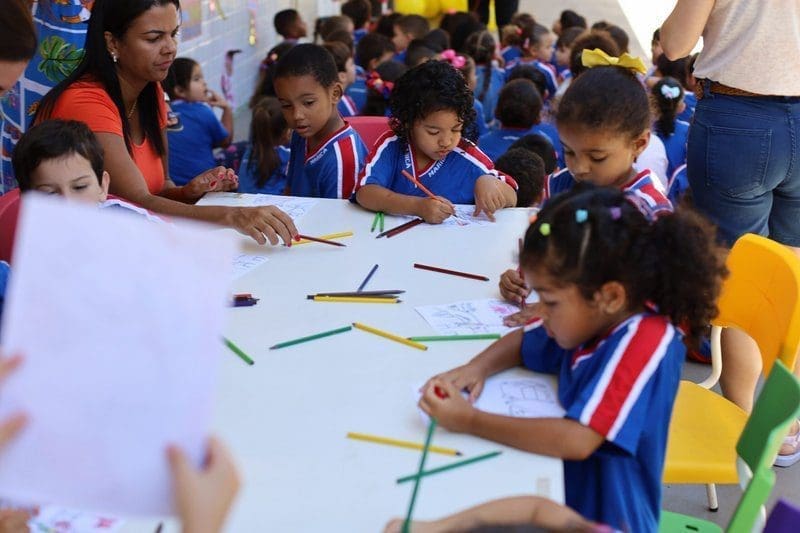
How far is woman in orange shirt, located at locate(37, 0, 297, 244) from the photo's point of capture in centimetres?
247

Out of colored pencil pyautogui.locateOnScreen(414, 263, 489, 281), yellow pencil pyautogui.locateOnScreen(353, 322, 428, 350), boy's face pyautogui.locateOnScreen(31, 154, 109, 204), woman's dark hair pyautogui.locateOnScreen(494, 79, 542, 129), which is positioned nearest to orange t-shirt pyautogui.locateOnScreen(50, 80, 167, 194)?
boy's face pyautogui.locateOnScreen(31, 154, 109, 204)

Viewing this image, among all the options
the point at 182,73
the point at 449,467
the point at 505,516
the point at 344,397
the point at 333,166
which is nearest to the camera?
the point at 505,516

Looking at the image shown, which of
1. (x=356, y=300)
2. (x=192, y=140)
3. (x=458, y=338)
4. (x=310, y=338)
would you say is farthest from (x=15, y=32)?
(x=192, y=140)

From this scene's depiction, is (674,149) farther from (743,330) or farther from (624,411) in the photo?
Answer: (624,411)

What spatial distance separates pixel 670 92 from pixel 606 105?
1754 millimetres

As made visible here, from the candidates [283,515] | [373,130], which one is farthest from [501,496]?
[373,130]

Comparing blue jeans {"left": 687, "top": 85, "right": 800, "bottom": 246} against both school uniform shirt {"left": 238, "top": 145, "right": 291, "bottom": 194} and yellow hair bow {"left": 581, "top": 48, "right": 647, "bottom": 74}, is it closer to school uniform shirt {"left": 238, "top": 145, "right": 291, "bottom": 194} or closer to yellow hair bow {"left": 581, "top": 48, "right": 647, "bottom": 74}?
yellow hair bow {"left": 581, "top": 48, "right": 647, "bottom": 74}

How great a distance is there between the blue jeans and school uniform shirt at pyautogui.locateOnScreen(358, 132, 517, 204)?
1.98 ft

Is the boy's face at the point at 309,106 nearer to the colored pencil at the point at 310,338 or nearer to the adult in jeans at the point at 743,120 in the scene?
the adult in jeans at the point at 743,120

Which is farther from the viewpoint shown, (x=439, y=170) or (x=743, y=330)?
(x=439, y=170)

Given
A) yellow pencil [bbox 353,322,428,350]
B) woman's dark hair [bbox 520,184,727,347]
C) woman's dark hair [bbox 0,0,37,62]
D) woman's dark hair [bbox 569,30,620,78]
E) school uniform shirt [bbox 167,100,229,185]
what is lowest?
school uniform shirt [bbox 167,100,229,185]

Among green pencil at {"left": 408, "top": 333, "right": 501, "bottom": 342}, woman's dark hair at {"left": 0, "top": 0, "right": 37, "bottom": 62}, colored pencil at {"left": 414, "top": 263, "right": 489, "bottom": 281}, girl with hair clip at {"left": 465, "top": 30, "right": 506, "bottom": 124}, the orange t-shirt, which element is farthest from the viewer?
girl with hair clip at {"left": 465, "top": 30, "right": 506, "bottom": 124}

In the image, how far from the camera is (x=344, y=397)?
1521 mm

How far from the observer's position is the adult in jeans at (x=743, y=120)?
2365mm
